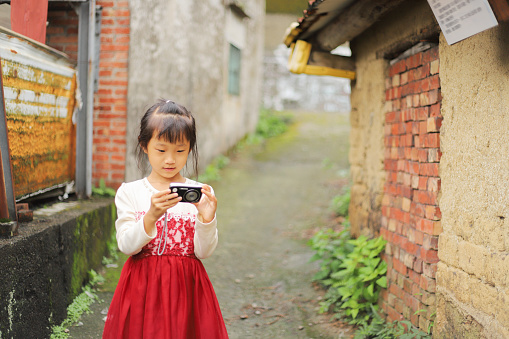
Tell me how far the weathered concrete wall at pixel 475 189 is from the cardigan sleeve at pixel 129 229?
5.65 ft

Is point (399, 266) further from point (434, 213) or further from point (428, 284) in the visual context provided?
point (434, 213)

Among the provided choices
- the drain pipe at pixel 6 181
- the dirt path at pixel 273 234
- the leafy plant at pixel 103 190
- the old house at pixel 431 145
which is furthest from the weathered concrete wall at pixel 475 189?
the leafy plant at pixel 103 190

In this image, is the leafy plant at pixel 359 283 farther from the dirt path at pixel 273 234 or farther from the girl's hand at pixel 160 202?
the girl's hand at pixel 160 202

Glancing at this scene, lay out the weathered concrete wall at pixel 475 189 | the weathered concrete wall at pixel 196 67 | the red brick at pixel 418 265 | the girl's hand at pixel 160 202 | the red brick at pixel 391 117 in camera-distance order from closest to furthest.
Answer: the girl's hand at pixel 160 202
the weathered concrete wall at pixel 475 189
the red brick at pixel 418 265
the red brick at pixel 391 117
the weathered concrete wall at pixel 196 67

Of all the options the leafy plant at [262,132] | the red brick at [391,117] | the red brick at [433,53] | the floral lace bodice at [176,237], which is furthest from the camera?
the leafy plant at [262,132]

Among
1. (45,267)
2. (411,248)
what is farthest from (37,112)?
(411,248)

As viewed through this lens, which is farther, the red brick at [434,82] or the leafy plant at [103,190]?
the leafy plant at [103,190]

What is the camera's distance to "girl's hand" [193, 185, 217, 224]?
2.22m

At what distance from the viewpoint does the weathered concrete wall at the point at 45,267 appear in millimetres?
2830

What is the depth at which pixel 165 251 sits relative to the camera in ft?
7.71

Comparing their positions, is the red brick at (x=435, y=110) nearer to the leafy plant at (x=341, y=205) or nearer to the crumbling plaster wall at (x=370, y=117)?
the crumbling plaster wall at (x=370, y=117)

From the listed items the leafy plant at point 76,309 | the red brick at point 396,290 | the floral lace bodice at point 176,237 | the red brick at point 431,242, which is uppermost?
the floral lace bodice at point 176,237

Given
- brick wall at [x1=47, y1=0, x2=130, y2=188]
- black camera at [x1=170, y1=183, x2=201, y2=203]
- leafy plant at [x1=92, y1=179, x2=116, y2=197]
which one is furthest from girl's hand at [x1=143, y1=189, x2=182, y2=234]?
brick wall at [x1=47, y1=0, x2=130, y2=188]

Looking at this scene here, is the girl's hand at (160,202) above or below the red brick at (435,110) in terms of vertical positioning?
below
